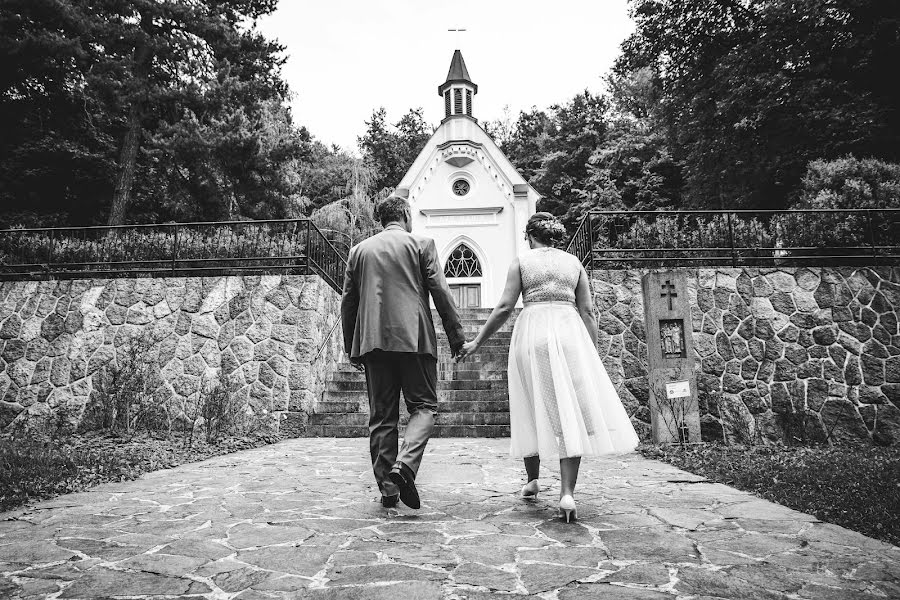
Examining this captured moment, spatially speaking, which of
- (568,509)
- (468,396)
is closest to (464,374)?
(468,396)

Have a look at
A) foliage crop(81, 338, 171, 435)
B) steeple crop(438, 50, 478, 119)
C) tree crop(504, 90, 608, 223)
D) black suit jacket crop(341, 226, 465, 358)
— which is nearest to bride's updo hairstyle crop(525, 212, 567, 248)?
black suit jacket crop(341, 226, 465, 358)

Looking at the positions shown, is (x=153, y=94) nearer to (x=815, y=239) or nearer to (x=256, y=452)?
(x=256, y=452)

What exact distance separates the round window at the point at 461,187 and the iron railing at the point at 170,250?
1077 cm

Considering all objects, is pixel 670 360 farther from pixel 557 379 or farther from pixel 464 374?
pixel 557 379

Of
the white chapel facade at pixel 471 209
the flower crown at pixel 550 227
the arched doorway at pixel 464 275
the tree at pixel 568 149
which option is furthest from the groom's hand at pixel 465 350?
the tree at pixel 568 149

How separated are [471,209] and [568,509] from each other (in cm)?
1849

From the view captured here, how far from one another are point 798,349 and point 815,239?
2.22 metres

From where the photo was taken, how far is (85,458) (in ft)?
18.6

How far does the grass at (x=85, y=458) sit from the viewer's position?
4.31m

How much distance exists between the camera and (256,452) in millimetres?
7355

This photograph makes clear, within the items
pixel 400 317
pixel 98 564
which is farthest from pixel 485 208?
pixel 98 564

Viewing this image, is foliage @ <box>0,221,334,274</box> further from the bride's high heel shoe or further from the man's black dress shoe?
the bride's high heel shoe

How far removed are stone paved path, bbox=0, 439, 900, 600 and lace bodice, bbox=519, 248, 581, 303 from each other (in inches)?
54.6

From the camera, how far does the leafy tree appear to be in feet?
120
